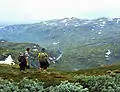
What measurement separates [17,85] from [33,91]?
7.72 feet

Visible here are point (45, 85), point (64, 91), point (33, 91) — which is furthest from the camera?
point (45, 85)

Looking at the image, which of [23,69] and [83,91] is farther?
[23,69]

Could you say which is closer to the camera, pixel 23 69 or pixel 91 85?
pixel 91 85

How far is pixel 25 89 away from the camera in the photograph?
86.5 feet

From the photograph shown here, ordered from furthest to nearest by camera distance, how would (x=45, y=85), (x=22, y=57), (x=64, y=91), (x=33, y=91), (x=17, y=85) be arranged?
(x=22, y=57) → (x=45, y=85) → (x=17, y=85) → (x=33, y=91) → (x=64, y=91)

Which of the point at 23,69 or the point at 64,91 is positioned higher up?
the point at 64,91

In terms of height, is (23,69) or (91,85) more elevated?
(91,85)

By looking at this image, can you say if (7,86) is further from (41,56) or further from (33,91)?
(41,56)

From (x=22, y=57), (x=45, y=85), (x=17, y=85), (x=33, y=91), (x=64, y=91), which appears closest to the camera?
(x=64, y=91)

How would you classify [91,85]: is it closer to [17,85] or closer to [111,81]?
[111,81]

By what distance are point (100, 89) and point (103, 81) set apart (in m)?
2.15

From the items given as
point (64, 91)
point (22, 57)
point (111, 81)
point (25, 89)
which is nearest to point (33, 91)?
point (25, 89)

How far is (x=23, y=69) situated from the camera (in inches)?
1895

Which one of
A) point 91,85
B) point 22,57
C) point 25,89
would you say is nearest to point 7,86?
point 25,89
